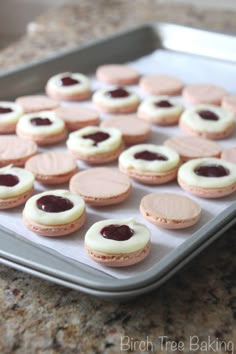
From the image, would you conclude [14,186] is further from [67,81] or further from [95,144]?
[67,81]

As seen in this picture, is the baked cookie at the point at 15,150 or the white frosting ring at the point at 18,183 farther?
the baked cookie at the point at 15,150

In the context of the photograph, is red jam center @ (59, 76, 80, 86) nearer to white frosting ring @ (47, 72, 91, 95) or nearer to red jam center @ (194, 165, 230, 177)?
white frosting ring @ (47, 72, 91, 95)

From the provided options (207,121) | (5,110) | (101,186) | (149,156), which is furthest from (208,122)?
(5,110)

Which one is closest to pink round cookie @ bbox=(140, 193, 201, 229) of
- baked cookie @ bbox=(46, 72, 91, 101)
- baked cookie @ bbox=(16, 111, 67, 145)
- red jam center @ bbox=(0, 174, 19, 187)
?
red jam center @ bbox=(0, 174, 19, 187)

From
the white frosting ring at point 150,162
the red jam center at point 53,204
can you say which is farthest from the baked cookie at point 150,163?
the red jam center at point 53,204

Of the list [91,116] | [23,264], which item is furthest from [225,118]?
[23,264]

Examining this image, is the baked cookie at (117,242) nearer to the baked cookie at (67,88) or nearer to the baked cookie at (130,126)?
the baked cookie at (130,126)
